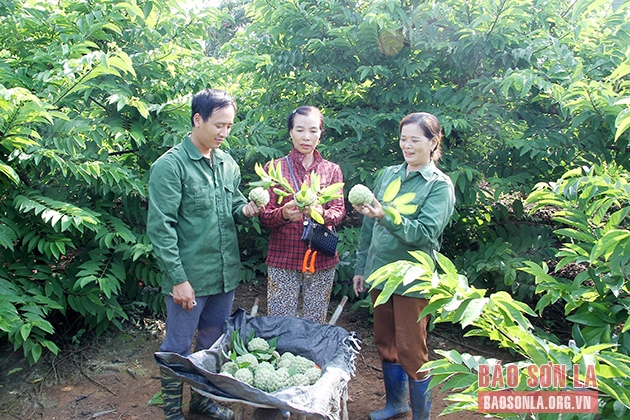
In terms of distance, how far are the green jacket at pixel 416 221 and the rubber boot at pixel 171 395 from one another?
141 centimetres

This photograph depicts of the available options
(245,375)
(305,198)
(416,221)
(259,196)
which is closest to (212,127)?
(259,196)

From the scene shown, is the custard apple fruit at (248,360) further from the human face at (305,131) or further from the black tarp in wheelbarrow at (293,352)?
the human face at (305,131)

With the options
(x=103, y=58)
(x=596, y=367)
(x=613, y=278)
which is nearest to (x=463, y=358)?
(x=596, y=367)

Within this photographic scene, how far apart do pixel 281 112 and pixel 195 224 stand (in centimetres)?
199

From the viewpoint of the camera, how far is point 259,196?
9.42ft

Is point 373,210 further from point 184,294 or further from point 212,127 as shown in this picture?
point 184,294

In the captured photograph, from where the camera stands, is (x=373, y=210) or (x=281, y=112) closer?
(x=373, y=210)

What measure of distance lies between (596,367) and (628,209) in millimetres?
822

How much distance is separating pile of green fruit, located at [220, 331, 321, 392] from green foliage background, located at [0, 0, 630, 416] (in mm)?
1201

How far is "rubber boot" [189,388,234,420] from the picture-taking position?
10.6 ft

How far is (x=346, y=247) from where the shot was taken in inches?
167

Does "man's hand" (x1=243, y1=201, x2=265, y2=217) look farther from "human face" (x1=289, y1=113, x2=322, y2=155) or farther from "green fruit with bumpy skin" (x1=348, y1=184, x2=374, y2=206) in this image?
"green fruit with bumpy skin" (x1=348, y1=184, x2=374, y2=206)

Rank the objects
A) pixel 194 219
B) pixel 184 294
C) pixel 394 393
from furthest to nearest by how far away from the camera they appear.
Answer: pixel 394 393 < pixel 194 219 < pixel 184 294

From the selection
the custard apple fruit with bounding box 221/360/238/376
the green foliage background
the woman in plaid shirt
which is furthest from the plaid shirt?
the green foliage background
